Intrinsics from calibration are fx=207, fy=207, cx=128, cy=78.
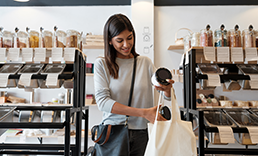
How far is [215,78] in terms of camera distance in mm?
1476

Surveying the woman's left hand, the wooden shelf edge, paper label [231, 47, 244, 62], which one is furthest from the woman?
the wooden shelf edge

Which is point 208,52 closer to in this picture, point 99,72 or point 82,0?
point 99,72

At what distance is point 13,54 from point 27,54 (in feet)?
0.39

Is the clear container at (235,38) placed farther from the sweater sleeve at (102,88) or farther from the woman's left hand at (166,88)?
the sweater sleeve at (102,88)

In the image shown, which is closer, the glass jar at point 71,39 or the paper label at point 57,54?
the paper label at point 57,54

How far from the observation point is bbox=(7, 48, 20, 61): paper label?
1677 mm

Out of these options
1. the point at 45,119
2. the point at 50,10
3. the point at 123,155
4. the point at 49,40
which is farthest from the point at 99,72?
the point at 50,10

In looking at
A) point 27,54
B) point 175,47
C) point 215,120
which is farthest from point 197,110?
point 175,47

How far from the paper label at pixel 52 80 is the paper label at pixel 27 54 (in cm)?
30

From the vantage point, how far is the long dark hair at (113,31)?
1.18m

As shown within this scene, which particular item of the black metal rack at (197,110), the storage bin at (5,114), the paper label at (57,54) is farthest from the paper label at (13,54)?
the black metal rack at (197,110)

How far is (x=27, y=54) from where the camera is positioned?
5.51 ft

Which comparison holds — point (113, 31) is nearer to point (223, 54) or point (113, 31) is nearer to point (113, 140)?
point (113, 140)

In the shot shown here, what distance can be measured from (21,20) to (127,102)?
3.55 m
